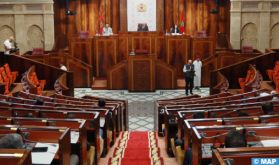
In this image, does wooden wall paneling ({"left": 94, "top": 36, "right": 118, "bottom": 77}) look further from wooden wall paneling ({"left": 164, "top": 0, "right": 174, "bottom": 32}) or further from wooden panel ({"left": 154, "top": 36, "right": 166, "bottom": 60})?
wooden wall paneling ({"left": 164, "top": 0, "right": 174, "bottom": 32})

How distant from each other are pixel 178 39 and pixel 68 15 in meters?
5.14

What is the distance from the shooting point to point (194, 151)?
218 inches

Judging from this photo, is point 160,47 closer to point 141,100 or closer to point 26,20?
point 141,100

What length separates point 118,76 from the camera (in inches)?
703

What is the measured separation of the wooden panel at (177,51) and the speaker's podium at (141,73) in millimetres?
1822

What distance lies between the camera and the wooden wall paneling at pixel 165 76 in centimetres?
1783

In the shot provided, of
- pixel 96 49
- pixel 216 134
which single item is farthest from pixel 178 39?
pixel 216 134

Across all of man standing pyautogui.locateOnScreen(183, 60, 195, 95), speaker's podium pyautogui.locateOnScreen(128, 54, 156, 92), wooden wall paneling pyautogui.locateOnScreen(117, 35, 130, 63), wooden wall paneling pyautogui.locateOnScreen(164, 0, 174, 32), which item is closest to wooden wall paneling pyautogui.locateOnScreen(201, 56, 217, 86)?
man standing pyautogui.locateOnScreen(183, 60, 195, 95)

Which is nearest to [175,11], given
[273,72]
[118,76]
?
[118,76]

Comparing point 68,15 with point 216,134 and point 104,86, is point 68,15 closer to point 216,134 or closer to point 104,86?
point 104,86

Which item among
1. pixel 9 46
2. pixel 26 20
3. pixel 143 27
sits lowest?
Answer: pixel 9 46

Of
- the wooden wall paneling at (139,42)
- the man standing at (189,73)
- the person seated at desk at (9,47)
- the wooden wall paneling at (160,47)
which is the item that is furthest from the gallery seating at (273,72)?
the person seated at desk at (9,47)

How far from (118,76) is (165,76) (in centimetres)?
171

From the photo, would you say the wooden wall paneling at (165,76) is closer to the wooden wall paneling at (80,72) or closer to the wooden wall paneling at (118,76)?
the wooden wall paneling at (118,76)
